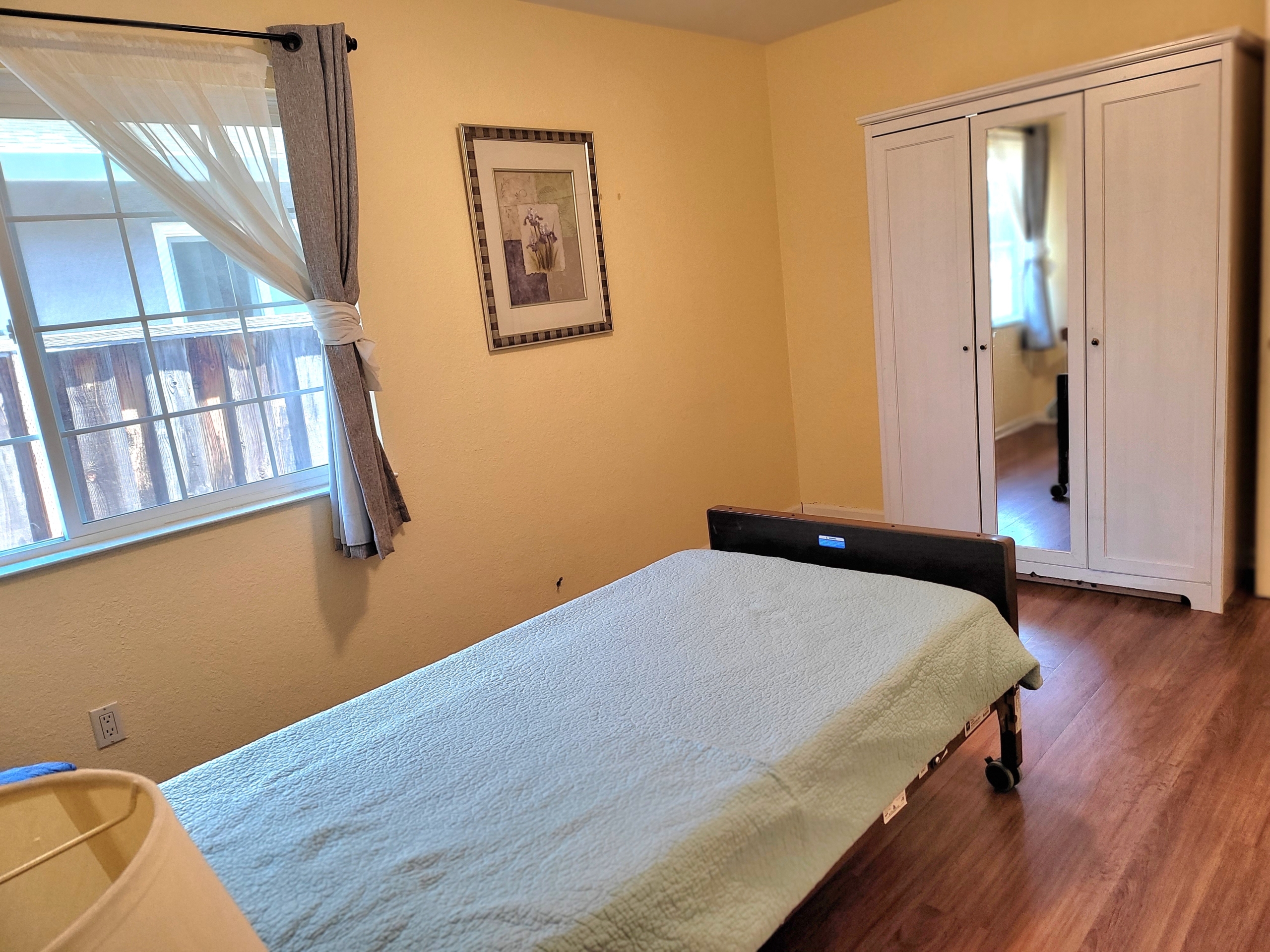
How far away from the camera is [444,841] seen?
1459mm

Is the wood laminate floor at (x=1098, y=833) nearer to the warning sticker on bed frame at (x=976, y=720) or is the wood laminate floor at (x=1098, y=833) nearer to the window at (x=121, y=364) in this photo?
the warning sticker on bed frame at (x=976, y=720)

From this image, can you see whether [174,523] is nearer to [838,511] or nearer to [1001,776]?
[1001,776]

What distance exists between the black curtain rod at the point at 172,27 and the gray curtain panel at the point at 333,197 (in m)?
0.02

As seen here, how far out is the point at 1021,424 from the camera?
137 inches

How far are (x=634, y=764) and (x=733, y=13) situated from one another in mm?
3239

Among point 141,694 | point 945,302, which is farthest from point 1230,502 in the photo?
point 141,694

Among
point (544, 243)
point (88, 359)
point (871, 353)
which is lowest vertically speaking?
point (871, 353)

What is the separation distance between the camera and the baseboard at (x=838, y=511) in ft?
14.5

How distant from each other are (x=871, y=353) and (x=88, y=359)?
3.17 m

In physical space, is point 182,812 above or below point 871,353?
below

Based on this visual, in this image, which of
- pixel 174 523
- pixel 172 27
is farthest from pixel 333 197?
pixel 174 523

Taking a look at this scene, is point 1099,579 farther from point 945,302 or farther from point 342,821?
point 342,821

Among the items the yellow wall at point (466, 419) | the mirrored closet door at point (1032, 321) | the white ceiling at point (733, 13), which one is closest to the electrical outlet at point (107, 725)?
the yellow wall at point (466, 419)

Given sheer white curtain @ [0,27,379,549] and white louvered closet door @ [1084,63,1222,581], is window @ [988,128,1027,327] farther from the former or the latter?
sheer white curtain @ [0,27,379,549]
